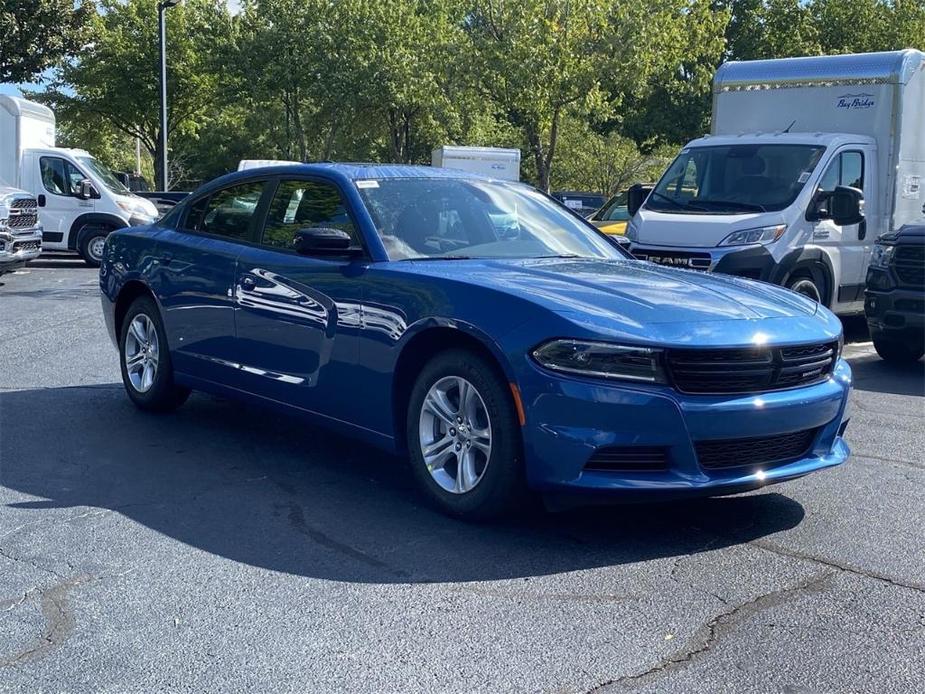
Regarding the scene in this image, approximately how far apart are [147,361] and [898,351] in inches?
257

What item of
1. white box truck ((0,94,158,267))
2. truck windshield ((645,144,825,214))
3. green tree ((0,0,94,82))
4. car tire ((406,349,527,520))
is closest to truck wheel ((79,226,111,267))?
white box truck ((0,94,158,267))

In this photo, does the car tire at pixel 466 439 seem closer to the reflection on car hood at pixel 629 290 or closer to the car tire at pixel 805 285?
the reflection on car hood at pixel 629 290

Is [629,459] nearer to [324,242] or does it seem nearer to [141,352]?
[324,242]

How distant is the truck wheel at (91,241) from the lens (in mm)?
20797

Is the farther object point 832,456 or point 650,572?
point 832,456

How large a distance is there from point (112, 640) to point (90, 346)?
6962 millimetres

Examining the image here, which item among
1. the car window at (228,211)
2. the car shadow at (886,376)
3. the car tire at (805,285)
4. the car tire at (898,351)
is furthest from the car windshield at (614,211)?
the car window at (228,211)

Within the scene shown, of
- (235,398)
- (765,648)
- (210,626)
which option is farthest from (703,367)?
(235,398)

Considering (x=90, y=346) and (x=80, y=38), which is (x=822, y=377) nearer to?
(x=90, y=346)

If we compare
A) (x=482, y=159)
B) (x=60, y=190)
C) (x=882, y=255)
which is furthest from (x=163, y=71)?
(x=882, y=255)

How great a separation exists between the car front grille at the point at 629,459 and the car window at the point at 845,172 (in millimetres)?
7186

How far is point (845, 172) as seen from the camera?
1138cm

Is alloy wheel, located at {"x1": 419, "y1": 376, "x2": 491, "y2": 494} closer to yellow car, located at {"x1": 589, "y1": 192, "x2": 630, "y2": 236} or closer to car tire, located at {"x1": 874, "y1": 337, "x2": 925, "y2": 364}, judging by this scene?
car tire, located at {"x1": 874, "y1": 337, "x2": 925, "y2": 364}

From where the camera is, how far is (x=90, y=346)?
33.9ft
